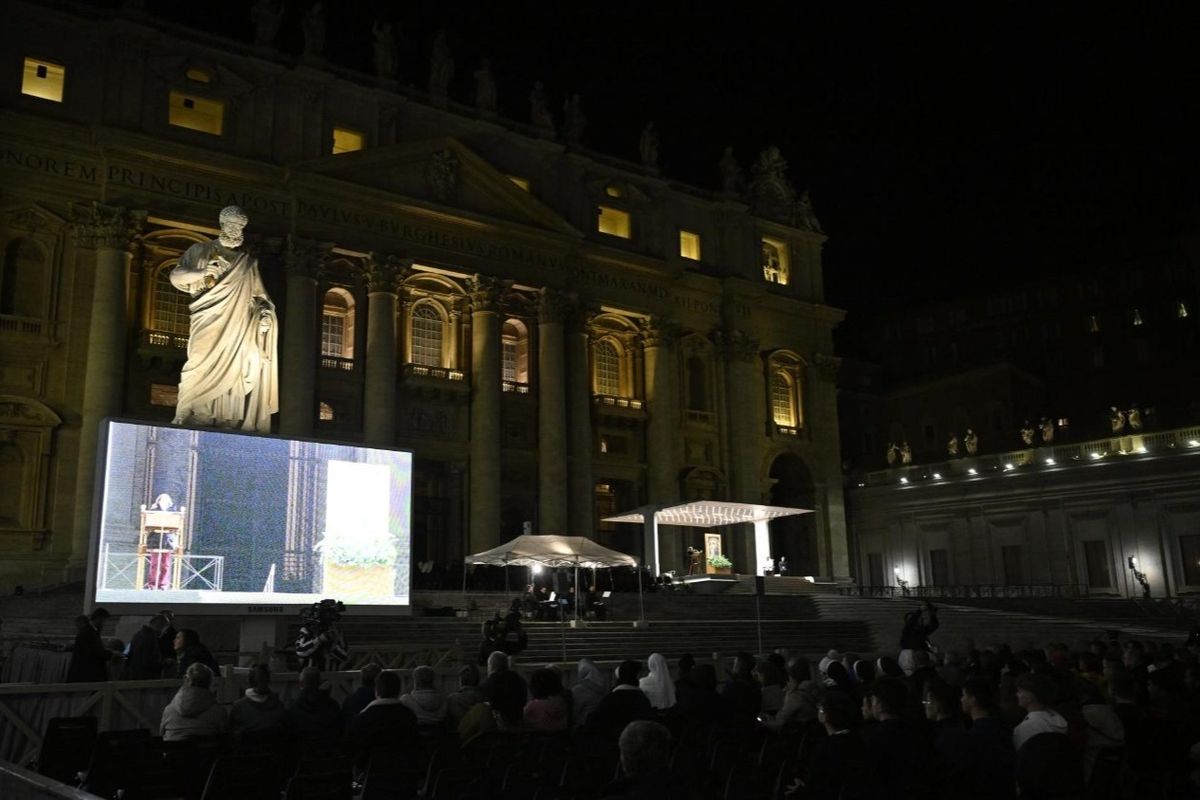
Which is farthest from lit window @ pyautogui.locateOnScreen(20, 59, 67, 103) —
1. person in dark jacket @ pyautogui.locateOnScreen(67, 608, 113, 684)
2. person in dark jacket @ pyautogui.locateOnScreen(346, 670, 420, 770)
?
person in dark jacket @ pyautogui.locateOnScreen(346, 670, 420, 770)

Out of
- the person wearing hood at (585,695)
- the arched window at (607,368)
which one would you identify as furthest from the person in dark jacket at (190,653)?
the arched window at (607,368)

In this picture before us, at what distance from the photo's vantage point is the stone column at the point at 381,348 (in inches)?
1363

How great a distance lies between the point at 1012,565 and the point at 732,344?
15.1 meters

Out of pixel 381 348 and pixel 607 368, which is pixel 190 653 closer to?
pixel 381 348

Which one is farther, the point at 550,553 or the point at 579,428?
the point at 579,428

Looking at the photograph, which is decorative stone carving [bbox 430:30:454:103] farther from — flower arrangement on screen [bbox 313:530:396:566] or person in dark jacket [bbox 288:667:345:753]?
person in dark jacket [bbox 288:667:345:753]

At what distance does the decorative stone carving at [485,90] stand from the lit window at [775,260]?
48.4 ft

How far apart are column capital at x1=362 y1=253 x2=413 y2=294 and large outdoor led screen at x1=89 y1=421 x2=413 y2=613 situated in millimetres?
18279

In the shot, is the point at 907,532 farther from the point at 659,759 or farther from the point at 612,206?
the point at 659,759

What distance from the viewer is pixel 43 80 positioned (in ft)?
104

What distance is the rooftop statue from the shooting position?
17250mm

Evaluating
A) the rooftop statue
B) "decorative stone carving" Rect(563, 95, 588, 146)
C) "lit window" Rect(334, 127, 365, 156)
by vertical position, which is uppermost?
"decorative stone carving" Rect(563, 95, 588, 146)

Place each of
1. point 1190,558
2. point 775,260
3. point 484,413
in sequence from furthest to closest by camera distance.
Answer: point 775,260, point 1190,558, point 484,413

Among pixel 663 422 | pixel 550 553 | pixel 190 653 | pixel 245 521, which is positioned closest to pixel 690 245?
pixel 663 422
